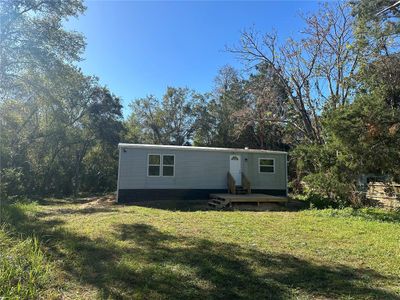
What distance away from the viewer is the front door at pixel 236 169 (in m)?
16.1

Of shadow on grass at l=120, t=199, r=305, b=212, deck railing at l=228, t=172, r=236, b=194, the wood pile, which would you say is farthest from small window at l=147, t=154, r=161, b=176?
the wood pile

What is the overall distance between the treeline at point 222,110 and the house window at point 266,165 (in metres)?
1.20

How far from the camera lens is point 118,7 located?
1016 cm

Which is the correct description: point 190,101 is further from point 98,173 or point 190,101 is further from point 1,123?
point 1,123

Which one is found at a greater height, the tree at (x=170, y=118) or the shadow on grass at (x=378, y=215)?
the tree at (x=170, y=118)

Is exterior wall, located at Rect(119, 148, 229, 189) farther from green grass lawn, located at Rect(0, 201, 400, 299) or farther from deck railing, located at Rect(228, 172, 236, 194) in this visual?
green grass lawn, located at Rect(0, 201, 400, 299)

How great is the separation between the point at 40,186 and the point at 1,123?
15.3 ft

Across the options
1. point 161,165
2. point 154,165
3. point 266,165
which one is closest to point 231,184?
point 266,165

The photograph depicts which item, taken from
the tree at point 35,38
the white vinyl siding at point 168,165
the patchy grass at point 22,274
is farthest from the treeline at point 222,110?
the patchy grass at point 22,274

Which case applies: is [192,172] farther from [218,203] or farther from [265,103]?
[265,103]

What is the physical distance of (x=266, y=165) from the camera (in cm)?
1677

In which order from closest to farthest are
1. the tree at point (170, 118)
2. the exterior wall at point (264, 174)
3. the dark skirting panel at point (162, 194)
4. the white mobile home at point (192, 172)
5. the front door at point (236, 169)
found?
the dark skirting panel at point (162, 194), the white mobile home at point (192, 172), the front door at point (236, 169), the exterior wall at point (264, 174), the tree at point (170, 118)

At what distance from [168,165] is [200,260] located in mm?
10092

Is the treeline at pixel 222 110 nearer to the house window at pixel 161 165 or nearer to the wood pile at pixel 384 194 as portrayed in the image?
the wood pile at pixel 384 194
